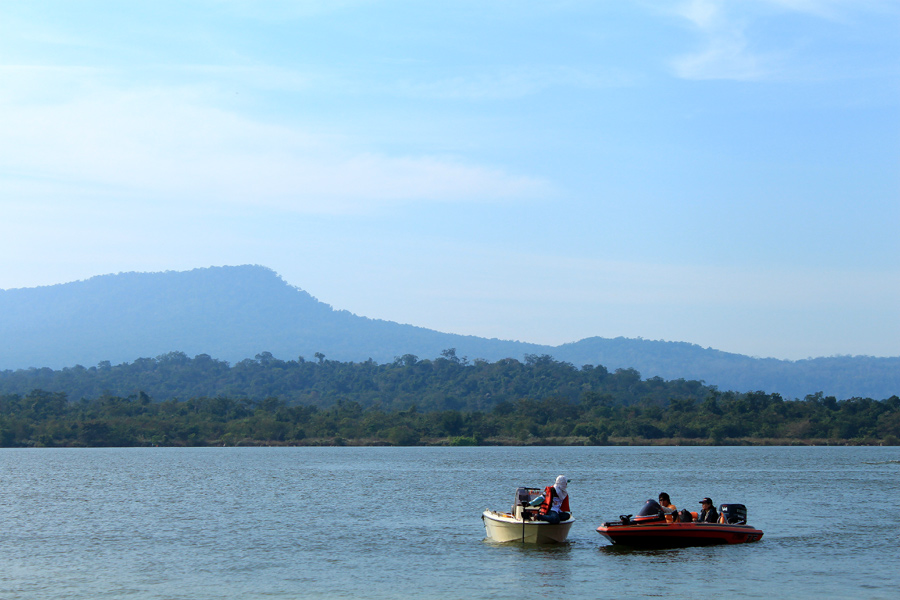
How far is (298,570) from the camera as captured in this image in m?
30.4

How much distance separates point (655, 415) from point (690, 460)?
5735 cm

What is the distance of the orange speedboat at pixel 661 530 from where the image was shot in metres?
32.7

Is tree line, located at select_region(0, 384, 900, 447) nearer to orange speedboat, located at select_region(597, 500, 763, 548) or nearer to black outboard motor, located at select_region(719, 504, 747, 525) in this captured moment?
black outboard motor, located at select_region(719, 504, 747, 525)

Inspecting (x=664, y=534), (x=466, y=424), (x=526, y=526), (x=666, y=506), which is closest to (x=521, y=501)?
(x=526, y=526)

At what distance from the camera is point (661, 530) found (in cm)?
3266

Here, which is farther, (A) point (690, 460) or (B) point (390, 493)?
(A) point (690, 460)

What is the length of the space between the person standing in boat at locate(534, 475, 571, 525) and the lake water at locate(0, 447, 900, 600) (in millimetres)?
1208

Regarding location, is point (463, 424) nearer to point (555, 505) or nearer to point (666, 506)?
point (666, 506)

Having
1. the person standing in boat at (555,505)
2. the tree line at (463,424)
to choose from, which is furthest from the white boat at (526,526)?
the tree line at (463,424)

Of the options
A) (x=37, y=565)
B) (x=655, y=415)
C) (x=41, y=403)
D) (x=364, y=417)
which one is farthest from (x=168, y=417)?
(x=37, y=565)

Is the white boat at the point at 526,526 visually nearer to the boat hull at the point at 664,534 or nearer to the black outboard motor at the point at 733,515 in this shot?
the boat hull at the point at 664,534

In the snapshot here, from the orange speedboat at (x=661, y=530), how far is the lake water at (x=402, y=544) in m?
0.48

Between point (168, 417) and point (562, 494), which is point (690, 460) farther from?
point (168, 417)

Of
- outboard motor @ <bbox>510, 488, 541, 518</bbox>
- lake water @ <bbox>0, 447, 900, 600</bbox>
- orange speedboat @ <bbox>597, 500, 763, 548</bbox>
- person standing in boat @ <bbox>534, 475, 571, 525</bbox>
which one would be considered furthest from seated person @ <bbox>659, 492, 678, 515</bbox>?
outboard motor @ <bbox>510, 488, 541, 518</bbox>
